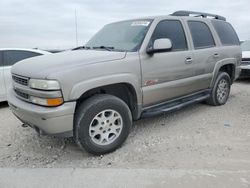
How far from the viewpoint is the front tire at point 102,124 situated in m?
3.77

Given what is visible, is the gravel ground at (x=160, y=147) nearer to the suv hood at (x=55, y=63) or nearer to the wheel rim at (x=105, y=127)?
the wheel rim at (x=105, y=127)

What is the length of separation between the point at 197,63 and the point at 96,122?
8.17 feet

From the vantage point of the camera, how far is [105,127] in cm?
402

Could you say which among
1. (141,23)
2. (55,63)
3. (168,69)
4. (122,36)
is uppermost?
(141,23)

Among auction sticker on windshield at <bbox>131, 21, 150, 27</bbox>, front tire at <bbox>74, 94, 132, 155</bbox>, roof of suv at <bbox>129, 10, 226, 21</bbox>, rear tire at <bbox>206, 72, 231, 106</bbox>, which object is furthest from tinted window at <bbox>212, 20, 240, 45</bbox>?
front tire at <bbox>74, 94, 132, 155</bbox>

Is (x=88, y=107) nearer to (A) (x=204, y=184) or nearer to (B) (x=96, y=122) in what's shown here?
(B) (x=96, y=122)

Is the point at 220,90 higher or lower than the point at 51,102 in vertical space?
lower

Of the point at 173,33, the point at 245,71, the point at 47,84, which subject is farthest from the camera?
the point at 245,71

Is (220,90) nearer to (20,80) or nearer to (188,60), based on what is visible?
(188,60)

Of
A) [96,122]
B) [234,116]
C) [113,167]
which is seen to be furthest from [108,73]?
[234,116]

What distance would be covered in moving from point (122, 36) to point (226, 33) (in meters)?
2.99

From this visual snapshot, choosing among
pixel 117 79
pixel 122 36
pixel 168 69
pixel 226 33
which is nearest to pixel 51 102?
pixel 117 79

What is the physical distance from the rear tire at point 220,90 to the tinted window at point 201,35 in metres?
0.82

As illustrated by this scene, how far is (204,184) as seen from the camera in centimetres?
318
